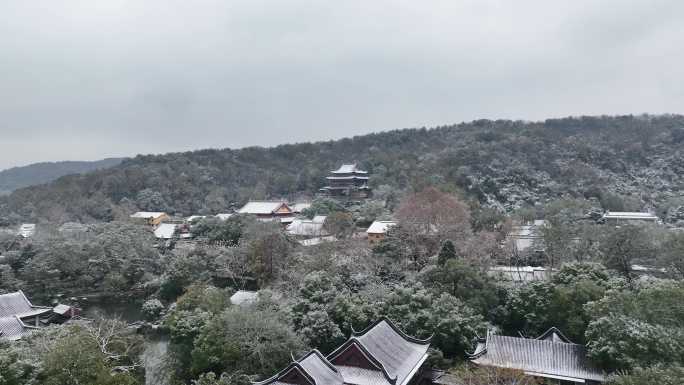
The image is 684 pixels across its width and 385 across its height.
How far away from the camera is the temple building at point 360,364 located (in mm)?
12273

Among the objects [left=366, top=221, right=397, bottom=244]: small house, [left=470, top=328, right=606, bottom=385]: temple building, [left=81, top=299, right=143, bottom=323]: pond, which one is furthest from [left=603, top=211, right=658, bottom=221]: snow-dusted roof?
[left=81, top=299, right=143, bottom=323]: pond

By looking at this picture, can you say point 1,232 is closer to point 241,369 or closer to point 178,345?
point 178,345

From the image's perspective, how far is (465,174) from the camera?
5600 centimetres

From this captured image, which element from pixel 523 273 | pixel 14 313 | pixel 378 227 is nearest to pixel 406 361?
pixel 523 273

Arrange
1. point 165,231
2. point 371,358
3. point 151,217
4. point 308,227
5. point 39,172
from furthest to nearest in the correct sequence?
point 39,172, point 151,217, point 165,231, point 308,227, point 371,358

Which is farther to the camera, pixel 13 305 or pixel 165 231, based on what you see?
pixel 165 231

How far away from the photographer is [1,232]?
127 feet

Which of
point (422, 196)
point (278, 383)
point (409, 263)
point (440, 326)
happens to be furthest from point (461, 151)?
point (278, 383)

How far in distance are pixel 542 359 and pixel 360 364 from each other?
5769 mm

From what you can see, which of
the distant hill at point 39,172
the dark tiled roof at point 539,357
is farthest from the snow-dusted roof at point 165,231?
the distant hill at point 39,172

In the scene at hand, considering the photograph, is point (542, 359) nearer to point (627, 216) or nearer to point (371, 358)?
point (371, 358)

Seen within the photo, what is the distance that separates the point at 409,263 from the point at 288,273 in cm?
747

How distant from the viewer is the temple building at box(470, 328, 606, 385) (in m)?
13.7

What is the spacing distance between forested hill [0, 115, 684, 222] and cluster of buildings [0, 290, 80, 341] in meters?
29.9
